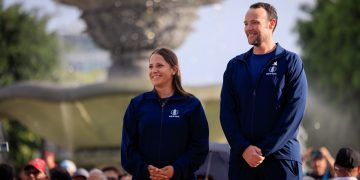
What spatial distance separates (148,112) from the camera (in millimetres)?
8703

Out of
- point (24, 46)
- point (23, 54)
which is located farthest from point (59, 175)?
point (24, 46)

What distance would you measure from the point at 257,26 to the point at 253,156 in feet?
3.16

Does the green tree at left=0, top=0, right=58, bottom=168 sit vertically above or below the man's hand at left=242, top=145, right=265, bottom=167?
below

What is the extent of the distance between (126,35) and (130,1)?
0.87 meters

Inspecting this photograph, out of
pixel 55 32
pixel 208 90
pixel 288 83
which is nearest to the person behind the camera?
pixel 288 83

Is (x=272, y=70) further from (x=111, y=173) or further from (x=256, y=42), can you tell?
(x=111, y=173)

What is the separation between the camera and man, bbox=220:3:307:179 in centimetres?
830

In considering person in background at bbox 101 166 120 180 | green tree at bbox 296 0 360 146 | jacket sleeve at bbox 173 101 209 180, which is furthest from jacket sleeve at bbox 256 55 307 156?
green tree at bbox 296 0 360 146

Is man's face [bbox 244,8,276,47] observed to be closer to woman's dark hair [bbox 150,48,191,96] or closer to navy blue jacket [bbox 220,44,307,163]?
navy blue jacket [bbox 220,44,307,163]

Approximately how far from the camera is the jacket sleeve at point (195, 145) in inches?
339

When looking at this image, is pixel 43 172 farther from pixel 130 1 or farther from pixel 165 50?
pixel 130 1

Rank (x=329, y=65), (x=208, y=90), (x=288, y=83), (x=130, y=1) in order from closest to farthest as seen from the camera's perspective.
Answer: (x=288, y=83), (x=208, y=90), (x=130, y=1), (x=329, y=65)

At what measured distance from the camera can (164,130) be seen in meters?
8.62

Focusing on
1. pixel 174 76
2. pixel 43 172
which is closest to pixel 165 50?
pixel 174 76
